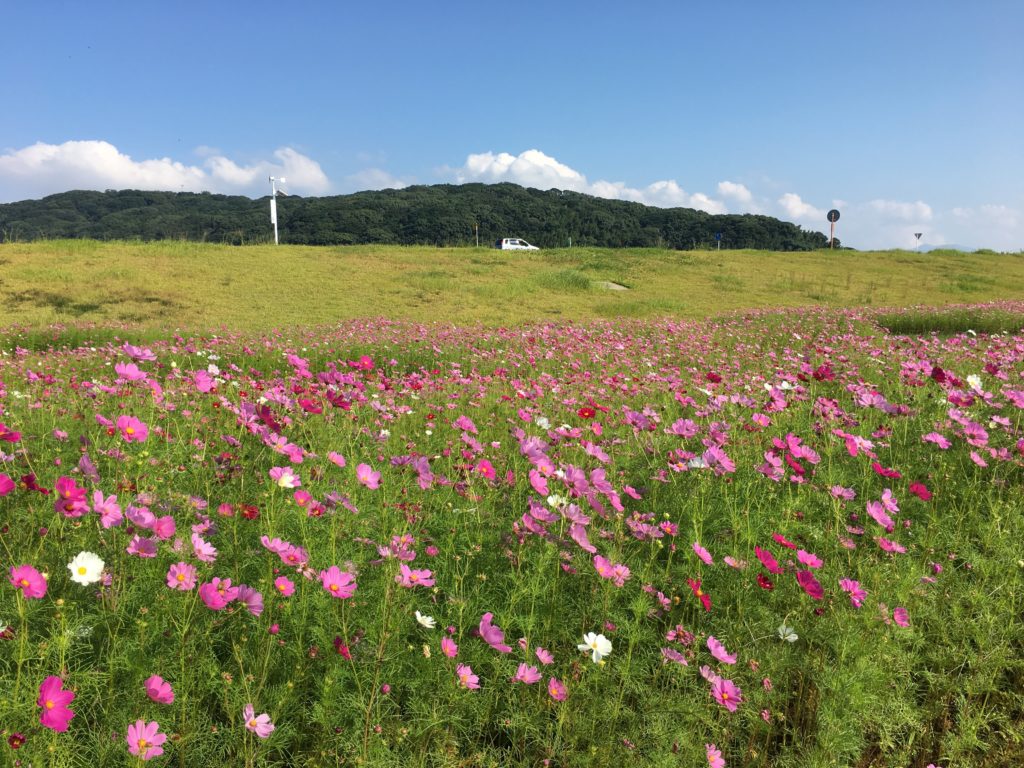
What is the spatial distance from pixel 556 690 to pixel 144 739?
3.33ft

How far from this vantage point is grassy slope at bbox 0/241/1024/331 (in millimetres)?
13641

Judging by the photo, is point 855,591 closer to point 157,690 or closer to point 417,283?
point 157,690

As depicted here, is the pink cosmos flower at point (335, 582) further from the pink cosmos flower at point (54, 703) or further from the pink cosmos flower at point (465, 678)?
the pink cosmos flower at point (54, 703)

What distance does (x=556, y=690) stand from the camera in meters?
1.64

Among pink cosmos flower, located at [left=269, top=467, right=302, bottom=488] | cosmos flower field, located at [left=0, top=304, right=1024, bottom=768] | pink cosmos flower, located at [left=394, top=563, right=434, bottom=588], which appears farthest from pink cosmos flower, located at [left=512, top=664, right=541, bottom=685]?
pink cosmos flower, located at [left=269, top=467, right=302, bottom=488]

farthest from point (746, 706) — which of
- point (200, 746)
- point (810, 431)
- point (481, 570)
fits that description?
point (810, 431)

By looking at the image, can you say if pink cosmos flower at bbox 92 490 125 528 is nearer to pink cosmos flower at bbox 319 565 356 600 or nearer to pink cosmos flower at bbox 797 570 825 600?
pink cosmos flower at bbox 319 565 356 600

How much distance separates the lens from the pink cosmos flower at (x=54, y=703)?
1.07 meters

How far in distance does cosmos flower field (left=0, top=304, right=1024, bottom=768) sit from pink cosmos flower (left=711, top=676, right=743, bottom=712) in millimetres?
12

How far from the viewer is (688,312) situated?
15.2 metres

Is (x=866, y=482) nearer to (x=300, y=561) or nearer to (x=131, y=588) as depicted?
(x=300, y=561)

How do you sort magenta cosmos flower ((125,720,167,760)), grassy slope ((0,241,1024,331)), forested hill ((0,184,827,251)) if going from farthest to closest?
1. forested hill ((0,184,827,251))
2. grassy slope ((0,241,1024,331))
3. magenta cosmos flower ((125,720,167,760))

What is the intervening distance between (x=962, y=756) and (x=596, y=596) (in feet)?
3.79

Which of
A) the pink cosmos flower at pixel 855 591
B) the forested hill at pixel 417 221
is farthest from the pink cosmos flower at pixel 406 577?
the forested hill at pixel 417 221
